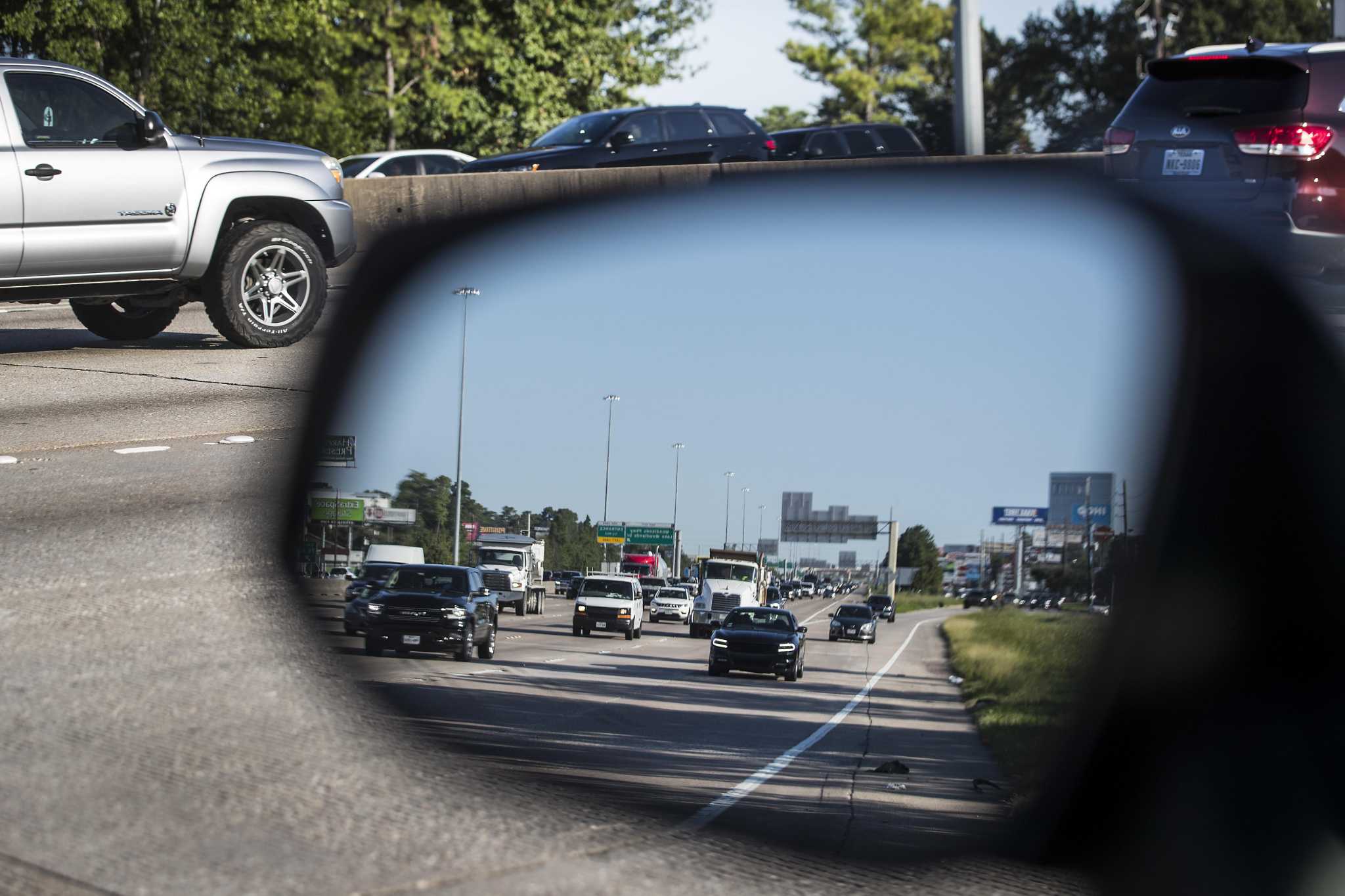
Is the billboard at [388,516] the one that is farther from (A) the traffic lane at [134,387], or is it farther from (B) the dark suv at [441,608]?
(A) the traffic lane at [134,387]

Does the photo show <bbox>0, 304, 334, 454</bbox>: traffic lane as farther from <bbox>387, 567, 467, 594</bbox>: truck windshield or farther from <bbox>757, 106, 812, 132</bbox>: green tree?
<bbox>757, 106, 812, 132</bbox>: green tree

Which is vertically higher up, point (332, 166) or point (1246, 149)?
point (332, 166)

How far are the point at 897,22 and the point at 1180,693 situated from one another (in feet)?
223

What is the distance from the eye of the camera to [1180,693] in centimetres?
133

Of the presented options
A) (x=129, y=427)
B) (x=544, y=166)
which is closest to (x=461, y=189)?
(x=129, y=427)

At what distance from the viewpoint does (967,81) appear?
16.5 metres

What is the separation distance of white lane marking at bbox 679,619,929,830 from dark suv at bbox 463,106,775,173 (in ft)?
65.8

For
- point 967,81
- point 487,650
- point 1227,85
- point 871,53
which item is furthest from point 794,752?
point 871,53

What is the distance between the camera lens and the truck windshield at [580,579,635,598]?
5.76 ft

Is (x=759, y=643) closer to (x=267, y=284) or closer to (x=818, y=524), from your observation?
(x=818, y=524)

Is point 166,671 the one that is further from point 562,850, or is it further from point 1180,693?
point 1180,693

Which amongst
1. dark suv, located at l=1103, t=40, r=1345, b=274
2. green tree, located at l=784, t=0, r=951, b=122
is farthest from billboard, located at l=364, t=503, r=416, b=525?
green tree, located at l=784, t=0, r=951, b=122

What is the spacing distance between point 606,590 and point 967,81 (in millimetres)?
15787

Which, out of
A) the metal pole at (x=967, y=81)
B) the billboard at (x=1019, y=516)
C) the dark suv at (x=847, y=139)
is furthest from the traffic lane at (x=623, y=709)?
the dark suv at (x=847, y=139)
